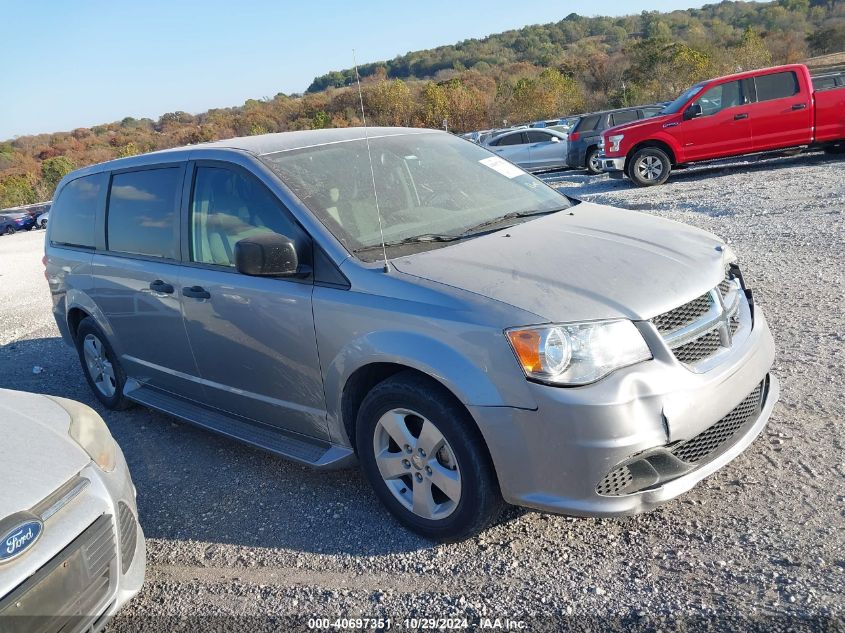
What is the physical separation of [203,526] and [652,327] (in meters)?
2.47

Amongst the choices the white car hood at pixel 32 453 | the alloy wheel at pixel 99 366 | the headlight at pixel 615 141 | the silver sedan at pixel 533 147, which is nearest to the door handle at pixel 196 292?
the white car hood at pixel 32 453

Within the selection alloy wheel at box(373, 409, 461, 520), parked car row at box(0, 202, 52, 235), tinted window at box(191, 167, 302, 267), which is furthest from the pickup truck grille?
parked car row at box(0, 202, 52, 235)

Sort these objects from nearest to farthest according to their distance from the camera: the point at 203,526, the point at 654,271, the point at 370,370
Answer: the point at 654,271 → the point at 370,370 → the point at 203,526

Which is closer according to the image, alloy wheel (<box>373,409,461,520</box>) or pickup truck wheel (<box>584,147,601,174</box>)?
alloy wheel (<box>373,409,461,520</box>)

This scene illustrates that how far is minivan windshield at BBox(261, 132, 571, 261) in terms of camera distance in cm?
351

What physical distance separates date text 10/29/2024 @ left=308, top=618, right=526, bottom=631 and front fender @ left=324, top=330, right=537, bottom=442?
801 mm

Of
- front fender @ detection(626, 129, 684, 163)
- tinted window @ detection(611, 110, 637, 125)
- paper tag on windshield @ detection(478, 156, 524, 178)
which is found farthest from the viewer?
tinted window @ detection(611, 110, 637, 125)

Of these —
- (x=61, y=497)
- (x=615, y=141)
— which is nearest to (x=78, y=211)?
(x=61, y=497)

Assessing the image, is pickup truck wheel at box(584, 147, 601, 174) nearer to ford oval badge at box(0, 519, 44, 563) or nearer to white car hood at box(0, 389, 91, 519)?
white car hood at box(0, 389, 91, 519)

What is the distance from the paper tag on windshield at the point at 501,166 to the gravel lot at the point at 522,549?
2.00 m

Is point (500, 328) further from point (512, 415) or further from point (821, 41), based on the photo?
point (821, 41)

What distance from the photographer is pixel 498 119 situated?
4872 centimetres

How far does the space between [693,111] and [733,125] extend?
2.59 feet

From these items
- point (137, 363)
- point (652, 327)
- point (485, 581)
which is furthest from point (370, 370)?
point (137, 363)
